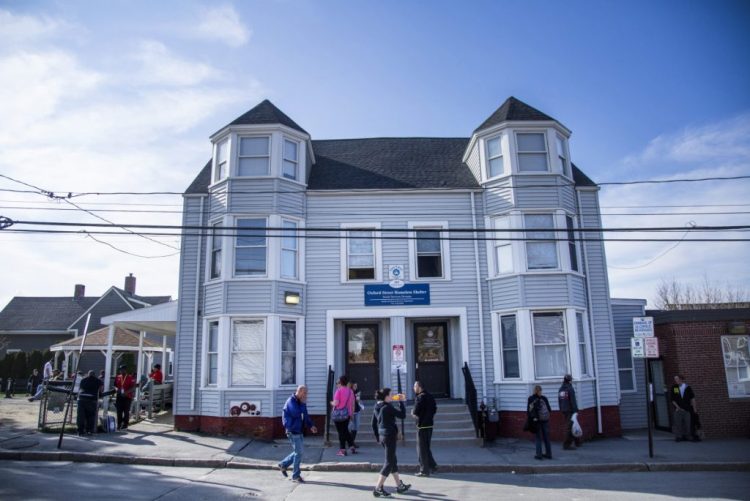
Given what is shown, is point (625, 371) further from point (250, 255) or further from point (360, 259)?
point (250, 255)

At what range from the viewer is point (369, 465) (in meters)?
11.6

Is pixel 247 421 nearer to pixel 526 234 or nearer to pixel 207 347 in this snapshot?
pixel 207 347

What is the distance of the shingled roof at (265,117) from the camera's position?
1655 centimetres

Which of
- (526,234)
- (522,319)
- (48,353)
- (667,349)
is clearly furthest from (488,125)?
(48,353)

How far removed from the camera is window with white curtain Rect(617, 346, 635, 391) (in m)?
17.7

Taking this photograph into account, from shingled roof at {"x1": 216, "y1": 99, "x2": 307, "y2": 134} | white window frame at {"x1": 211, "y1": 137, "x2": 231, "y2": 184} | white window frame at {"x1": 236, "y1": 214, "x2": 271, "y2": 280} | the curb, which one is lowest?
the curb

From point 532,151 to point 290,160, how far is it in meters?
7.41

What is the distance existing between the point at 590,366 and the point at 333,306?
25.3 feet

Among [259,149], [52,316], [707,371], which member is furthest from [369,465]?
[52,316]

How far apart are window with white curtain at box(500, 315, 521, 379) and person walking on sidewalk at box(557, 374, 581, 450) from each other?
1.74m

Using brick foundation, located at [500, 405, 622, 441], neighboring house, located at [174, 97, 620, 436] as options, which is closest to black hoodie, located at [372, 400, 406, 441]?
neighboring house, located at [174, 97, 620, 436]

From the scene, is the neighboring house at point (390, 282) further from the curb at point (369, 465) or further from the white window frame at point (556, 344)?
the curb at point (369, 465)

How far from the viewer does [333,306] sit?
53.5 ft

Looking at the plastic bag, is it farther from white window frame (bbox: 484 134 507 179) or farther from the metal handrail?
white window frame (bbox: 484 134 507 179)
